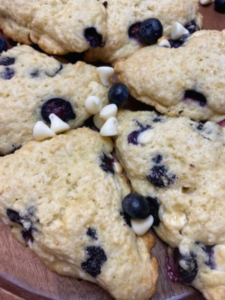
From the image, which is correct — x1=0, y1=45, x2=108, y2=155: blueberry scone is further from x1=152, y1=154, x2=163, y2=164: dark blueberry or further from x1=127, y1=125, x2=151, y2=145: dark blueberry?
x1=152, y1=154, x2=163, y2=164: dark blueberry

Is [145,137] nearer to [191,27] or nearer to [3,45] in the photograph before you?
[191,27]

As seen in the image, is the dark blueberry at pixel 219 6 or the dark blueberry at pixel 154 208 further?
the dark blueberry at pixel 219 6

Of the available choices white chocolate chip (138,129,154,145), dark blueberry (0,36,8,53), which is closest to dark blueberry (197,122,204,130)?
white chocolate chip (138,129,154,145)

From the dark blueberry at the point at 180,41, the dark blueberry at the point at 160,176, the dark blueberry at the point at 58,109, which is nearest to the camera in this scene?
the dark blueberry at the point at 160,176

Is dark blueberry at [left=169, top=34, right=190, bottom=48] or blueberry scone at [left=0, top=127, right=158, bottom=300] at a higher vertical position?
dark blueberry at [left=169, top=34, right=190, bottom=48]

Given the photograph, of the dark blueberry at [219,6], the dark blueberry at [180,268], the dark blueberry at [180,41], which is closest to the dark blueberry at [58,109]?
the dark blueberry at [180,41]

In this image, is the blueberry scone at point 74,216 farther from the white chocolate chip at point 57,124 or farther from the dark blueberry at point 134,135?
the dark blueberry at point 134,135
